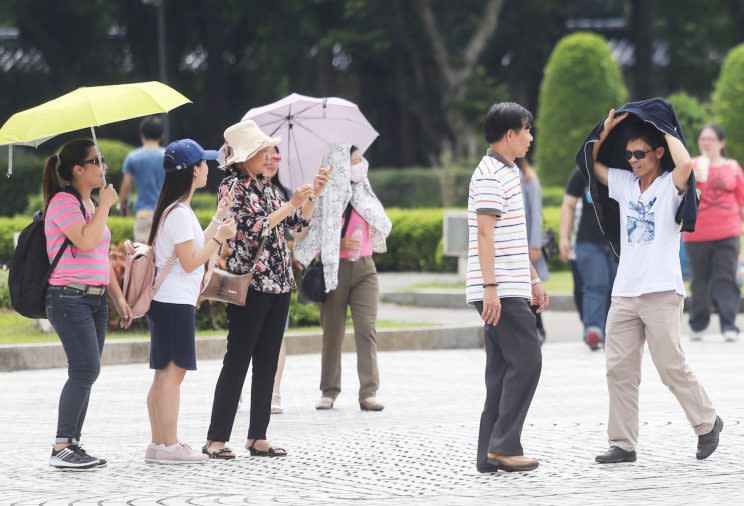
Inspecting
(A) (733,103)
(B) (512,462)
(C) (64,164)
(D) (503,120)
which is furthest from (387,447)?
(A) (733,103)

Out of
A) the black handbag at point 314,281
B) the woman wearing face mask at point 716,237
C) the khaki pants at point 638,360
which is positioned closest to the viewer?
the khaki pants at point 638,360

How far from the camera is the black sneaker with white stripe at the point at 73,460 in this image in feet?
24.8

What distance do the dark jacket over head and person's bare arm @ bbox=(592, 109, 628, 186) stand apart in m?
0.02

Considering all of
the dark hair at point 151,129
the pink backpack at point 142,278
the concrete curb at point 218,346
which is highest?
the dark hair at point 151,129

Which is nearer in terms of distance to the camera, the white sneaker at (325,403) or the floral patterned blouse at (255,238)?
the floral patterned blouse at (255,238)

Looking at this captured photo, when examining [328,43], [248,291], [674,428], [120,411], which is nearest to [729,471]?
[674,428]

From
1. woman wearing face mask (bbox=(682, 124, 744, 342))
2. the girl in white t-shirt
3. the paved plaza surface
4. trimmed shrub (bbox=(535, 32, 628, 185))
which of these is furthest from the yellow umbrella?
trimmed shrub (bbox=(535, 32, 628, 185))

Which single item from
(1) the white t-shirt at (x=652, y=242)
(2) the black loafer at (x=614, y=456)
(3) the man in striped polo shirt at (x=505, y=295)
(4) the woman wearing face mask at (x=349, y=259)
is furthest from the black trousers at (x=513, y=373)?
(4) the woman wearing face mask at (x=349, y=259)

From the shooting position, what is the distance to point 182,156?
776cm

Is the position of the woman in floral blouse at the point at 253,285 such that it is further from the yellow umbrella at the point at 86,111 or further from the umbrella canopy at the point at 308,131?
the umbrella canopy at the point at 308,131

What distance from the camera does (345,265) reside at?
993cm

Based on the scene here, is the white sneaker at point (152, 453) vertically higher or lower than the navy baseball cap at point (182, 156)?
lower

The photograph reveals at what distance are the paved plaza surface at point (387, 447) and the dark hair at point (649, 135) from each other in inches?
59.7

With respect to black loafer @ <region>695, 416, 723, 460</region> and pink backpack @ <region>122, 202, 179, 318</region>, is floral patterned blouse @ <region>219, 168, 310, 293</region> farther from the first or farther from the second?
black loafer @ <region>695, 416, 723, 460</region>
